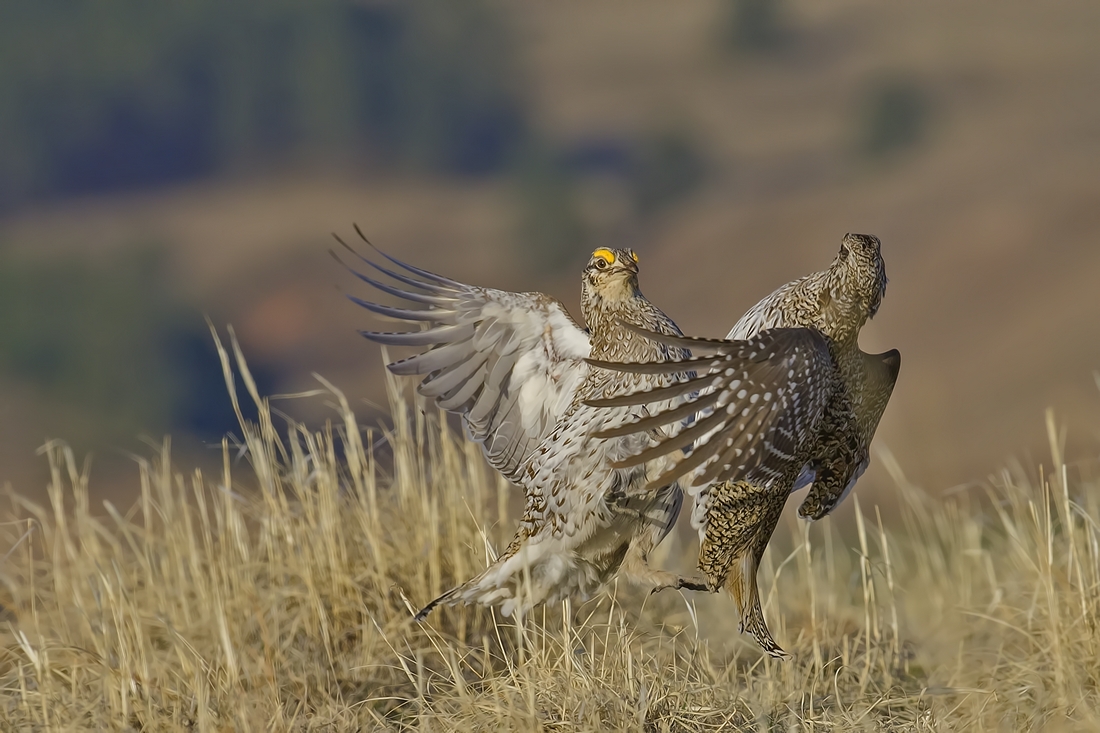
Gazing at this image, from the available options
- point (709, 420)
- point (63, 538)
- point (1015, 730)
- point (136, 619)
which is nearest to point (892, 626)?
point (1015, 730)

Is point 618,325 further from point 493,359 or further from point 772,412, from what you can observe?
point 772,412

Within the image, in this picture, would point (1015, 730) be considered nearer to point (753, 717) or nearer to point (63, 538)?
point (753, 717)

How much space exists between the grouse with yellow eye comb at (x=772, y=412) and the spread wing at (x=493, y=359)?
30.6 inches

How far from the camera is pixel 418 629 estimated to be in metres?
4.58

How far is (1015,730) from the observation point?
3619 millimetres

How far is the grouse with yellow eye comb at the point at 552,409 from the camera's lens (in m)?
4.04

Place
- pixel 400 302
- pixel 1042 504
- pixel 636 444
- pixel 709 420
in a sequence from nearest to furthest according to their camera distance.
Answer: pixel 709 420 < pixel 636 444 < pixel 1042 504 < pixel 400 302

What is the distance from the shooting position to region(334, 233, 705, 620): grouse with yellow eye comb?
404 centimetres

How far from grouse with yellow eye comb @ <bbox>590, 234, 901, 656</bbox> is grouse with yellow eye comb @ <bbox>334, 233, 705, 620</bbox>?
0.65ft

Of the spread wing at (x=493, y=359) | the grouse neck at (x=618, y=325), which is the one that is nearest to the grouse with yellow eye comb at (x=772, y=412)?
the grouse neck at (x=618, y=325)

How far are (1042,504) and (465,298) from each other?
7.41 feet

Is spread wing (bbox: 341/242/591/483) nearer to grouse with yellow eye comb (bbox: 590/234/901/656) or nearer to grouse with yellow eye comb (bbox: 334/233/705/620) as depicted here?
grouse with yellow eye comb (bbox: 334/233/705/620)

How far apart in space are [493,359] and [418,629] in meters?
1.08

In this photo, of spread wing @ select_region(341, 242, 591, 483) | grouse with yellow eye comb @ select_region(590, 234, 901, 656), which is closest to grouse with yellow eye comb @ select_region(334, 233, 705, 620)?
spread wing @ select_region(341, 242, 591, 483)
